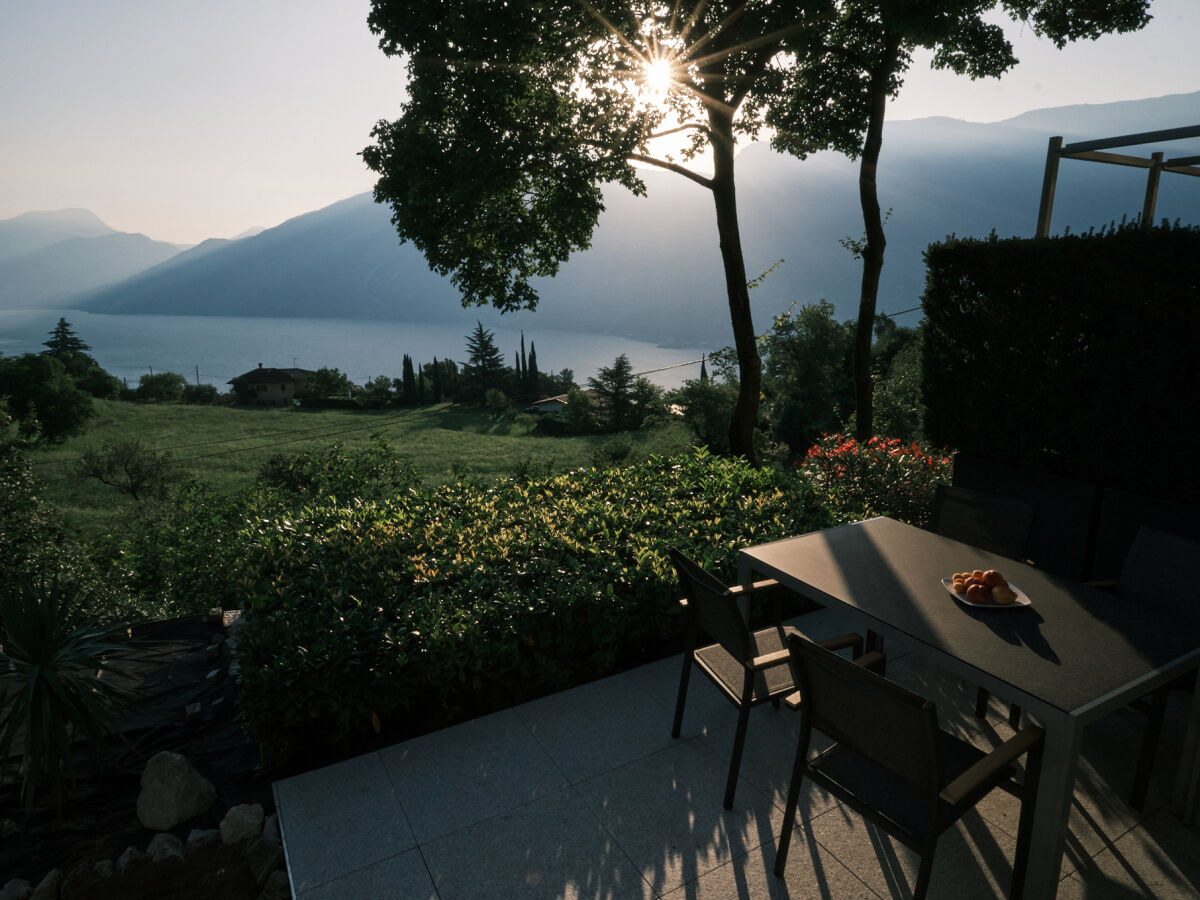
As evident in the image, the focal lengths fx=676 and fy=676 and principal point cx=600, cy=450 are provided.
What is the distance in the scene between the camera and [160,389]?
69.9 m

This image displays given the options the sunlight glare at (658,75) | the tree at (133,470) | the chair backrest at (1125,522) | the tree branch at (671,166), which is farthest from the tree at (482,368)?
the chair backrest at (1125,522)

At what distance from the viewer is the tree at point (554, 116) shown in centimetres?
889

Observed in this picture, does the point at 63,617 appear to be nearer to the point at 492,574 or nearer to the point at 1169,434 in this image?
the point at 492,574

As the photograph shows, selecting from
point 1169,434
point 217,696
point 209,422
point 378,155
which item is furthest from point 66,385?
point 1169,434

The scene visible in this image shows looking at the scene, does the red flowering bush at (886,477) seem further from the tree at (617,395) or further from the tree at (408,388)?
the tree at (408,388)

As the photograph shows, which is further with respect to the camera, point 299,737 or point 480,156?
point 480,156

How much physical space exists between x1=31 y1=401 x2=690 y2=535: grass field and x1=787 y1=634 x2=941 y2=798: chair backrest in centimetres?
3368

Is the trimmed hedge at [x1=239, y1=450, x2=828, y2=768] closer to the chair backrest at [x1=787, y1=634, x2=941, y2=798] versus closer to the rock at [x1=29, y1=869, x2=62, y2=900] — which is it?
the rock at [x1=29, y1=869, x2=62, y2=900]

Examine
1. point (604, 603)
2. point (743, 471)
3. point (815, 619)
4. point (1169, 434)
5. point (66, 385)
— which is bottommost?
point (66, 385)

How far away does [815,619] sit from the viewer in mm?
4668

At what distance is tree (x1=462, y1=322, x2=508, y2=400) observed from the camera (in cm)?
7331

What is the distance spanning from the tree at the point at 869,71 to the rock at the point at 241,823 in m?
9.96

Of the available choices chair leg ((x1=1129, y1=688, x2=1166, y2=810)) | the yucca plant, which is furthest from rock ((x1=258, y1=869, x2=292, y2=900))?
chair leg ((x1=1129, y1=688, x2=1166, y2=810))

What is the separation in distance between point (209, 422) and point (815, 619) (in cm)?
6441
